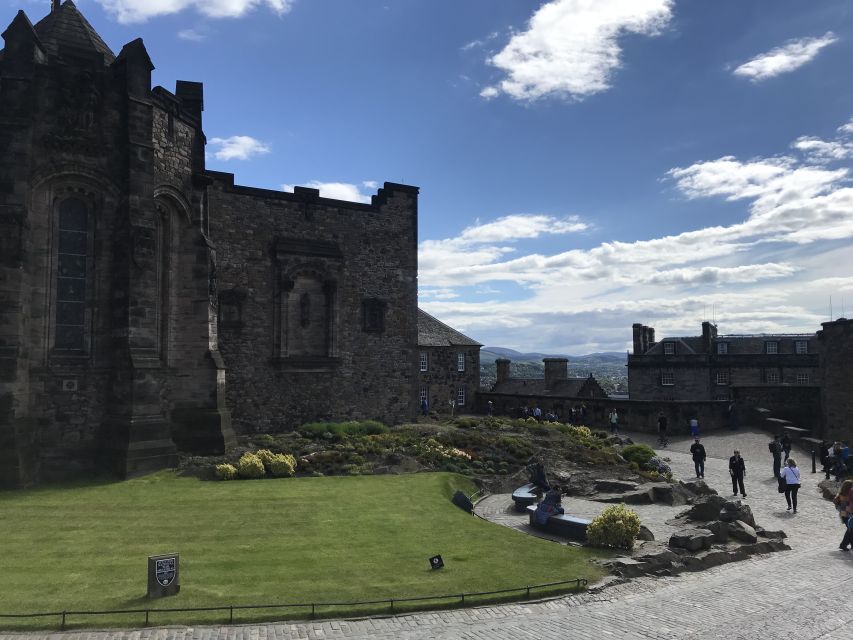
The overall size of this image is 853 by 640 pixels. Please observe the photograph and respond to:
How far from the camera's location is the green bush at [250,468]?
768 inches

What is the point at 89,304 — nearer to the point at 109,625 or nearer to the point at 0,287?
the point at 0,287

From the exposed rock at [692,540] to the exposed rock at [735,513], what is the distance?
5.41 ft

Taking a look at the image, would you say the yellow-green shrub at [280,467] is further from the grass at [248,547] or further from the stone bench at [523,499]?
the stone bench at [523,499]

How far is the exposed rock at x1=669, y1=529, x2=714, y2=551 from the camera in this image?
13.4 m

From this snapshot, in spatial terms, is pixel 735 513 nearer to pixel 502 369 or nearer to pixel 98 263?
pixel 98 263

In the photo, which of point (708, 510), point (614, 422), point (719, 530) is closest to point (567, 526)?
point (719, 530)

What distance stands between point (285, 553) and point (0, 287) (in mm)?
12530

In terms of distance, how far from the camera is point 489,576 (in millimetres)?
11711

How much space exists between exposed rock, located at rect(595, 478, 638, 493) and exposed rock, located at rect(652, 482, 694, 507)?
81 centimetres

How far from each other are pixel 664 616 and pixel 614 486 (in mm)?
11025

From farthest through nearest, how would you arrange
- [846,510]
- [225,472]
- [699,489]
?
[699,489]
[225,472]
[846,510]

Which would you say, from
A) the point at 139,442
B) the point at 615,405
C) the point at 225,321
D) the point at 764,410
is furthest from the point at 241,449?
the point at 764,410

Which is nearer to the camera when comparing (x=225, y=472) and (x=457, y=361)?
(x=225, y=472)

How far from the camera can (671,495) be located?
19500 mm
